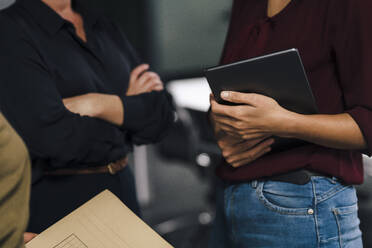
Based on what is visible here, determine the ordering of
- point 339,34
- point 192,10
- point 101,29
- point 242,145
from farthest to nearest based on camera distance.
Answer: point 192,10
point 101,29
point 242,145
point 339,34

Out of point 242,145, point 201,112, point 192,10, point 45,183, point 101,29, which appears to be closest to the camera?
point 242,145

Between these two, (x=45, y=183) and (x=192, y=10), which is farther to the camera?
(x=192, y=10)

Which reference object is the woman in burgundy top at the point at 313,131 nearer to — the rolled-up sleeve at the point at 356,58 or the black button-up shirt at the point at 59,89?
the rolled-up sleeve at the point at 356,58

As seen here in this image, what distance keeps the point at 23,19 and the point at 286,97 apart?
0.75 m

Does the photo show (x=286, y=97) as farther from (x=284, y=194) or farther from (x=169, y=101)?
(x=169, y=101)

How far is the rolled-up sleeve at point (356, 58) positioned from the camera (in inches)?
28.8

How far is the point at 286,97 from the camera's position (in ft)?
2.64

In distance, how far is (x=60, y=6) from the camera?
4.02ft

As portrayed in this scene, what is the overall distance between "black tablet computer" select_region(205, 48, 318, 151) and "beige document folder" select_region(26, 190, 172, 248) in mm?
339

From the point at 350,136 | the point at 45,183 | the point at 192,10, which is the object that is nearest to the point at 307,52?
the point at 350,136

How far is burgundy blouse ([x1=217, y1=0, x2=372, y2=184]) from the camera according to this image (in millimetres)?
748

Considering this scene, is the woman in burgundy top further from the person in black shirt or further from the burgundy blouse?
the person in black shirt

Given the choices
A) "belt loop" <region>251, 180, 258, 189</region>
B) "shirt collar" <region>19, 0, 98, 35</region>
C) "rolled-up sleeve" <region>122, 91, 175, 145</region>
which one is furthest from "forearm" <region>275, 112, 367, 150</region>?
"shirt collar" <region>19, 0, 98, 35</region>

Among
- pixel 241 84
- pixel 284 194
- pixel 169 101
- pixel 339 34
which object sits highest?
pixel 339 34
